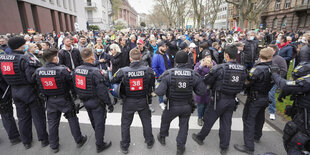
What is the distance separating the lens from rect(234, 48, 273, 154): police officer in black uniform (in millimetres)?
2850

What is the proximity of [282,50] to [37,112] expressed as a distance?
7841mm

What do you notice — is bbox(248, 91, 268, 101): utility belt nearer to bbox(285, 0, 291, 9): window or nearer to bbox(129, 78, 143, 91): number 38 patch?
bbox(129, 78, 143, 91): number 38 patch

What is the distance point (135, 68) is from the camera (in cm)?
296

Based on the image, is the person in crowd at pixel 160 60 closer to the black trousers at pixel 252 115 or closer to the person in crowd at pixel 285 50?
the black trousers at pixel 252 115

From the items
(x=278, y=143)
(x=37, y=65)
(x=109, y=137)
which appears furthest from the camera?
(x=109, y=137)

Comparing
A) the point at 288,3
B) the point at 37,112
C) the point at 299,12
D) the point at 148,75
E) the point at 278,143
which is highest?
the point at 288,3

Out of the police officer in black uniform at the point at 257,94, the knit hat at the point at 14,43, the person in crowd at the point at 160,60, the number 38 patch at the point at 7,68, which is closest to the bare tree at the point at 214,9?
→ the person in crowd at the point at 160,60

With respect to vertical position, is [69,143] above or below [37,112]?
below

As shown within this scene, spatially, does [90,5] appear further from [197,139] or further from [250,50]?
[197,139]

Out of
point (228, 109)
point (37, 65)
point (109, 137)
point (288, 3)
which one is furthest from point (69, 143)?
point (288, 3)

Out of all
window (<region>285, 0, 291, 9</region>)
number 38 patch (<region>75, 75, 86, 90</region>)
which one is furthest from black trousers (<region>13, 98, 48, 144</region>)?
window (<region>285, 0, 291, 9</region>)

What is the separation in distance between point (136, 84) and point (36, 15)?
A: 79.1 feet

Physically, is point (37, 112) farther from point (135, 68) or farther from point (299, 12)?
point (299, 12)

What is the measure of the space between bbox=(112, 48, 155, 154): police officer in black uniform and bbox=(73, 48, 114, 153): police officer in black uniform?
0.31 meters
